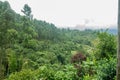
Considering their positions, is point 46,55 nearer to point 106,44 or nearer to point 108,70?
point 106,44

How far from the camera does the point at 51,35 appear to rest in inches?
2320

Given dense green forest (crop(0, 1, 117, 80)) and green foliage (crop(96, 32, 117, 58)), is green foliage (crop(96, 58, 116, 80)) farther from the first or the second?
green foliage (crop(96, 32, 117, 58))

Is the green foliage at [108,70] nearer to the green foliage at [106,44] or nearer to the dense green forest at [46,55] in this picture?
the dense green forest at [46,55]

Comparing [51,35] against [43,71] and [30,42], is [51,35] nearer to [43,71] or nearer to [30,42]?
[30,42]

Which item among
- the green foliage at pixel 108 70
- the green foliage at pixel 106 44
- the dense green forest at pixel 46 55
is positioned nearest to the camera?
the green foliage at pixel 108 70

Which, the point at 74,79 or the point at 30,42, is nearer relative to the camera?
the point at 74,79

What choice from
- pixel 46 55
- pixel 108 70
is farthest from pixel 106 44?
pixel 46 55

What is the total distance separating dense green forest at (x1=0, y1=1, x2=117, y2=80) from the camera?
9250 millimetres

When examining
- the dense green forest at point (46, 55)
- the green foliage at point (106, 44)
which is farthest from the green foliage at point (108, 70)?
the green foliage at point (106, 44)

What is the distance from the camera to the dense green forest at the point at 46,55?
30.3 feet

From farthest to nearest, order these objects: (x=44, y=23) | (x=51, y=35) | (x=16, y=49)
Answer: (x=44, y=23), (x=51, y=35), (x=16, y=49)

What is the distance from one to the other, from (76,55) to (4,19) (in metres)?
23.4

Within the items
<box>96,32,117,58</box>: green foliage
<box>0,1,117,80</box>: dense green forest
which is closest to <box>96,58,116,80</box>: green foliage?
<box>0,1,117,80</box>: dense green forest

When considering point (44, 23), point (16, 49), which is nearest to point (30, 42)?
point (16, 49)
